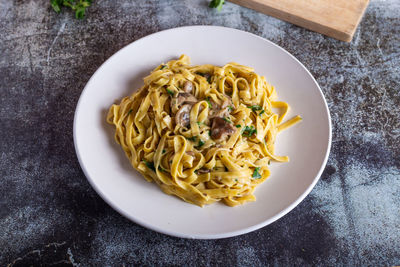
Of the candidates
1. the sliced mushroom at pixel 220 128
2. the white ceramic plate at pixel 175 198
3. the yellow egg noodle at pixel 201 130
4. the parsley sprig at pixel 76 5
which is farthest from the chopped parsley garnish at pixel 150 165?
the parsley sprig at pixel 76 5

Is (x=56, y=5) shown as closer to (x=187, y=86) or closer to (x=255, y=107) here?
(x=187, y=86)

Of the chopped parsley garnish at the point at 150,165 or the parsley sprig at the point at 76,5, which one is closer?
the chopped parsley garnish at the point at 150,165

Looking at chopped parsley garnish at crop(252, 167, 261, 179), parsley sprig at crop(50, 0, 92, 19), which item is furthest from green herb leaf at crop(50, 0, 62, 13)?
chopped parsley garnish at crop(252, 167, 261, 179)

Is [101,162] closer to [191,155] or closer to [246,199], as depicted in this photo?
[191,155]

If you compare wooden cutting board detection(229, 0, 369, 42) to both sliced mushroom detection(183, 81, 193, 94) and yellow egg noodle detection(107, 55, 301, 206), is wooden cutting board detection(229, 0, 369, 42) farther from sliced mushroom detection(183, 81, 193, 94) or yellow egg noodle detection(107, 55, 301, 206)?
sliced mushroom detection(183, 81, 193, 94)

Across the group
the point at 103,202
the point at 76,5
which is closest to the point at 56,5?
the point at 76,5

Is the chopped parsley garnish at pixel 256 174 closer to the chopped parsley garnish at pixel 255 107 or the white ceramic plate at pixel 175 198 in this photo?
the white ceramic plate at pixel 175 198

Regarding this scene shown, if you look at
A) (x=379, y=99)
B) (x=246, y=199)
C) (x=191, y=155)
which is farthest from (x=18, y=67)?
(x=379, y=99)
